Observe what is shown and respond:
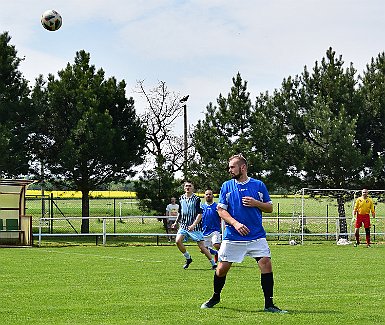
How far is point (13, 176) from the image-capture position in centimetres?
4009

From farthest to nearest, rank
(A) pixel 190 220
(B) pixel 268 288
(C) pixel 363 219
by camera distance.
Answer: (C) pixel 363 219 < (A) pixel 190 220 < (B) pixel 268 288

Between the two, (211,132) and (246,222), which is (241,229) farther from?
(211,132)

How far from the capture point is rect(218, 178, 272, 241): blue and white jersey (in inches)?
393

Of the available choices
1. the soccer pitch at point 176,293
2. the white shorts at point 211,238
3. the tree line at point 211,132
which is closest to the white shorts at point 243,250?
the soccer pitch at point 176,293

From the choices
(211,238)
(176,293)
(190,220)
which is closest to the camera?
(176,293)

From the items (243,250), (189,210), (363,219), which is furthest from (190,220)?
(363,219)

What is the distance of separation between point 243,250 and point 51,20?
548 inches

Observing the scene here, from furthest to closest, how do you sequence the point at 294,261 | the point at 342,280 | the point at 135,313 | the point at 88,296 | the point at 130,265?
the point at 294,261, the point at 130,265, the point at 342,280, the point at 88,296, the point at 135,313

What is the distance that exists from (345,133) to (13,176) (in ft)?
53.6

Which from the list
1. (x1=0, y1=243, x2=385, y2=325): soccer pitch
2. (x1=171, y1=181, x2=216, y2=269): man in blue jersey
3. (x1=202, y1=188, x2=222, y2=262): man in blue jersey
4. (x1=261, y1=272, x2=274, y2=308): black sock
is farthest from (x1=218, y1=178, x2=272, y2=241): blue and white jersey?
(x1=202, y1=188, x2=222, y2=262): man in blue jersey

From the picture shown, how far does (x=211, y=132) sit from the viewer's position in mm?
42875

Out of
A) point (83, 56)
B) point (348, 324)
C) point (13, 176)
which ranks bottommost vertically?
point (348, 324)

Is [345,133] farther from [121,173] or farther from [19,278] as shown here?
[19,278]

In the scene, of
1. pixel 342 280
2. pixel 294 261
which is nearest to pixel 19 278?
pixel 342 280
